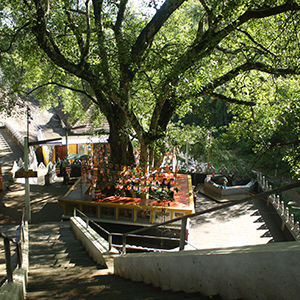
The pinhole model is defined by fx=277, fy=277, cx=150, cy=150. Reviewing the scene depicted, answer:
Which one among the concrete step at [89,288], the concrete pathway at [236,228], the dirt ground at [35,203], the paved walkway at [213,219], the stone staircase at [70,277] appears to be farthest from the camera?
the dirt ground at [35,203]

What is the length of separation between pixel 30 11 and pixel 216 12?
5571 millimetres

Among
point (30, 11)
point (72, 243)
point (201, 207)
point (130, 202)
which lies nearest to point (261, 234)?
point (201, 207)

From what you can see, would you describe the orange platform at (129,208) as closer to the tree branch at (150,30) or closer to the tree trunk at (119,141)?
the tree trunk at (119,141)

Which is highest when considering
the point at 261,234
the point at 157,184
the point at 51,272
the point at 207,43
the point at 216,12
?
the point at 216,12

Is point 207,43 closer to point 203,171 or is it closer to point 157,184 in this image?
point 157,184

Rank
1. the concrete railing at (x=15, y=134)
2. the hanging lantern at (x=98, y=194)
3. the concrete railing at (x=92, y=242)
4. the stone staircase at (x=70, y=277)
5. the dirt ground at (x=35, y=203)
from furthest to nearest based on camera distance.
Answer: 1. the concrete railing at (x=15, y=134)
2. the dirt ground at (x=35, y=203)
3. the hanging lantern at (x=98, y=194)
4. the concrete railing at (x=92, y=242)
5. the stone staircase at (x=70, y=277)

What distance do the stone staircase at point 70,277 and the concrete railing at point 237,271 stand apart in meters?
0.18

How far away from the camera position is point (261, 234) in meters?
10.2

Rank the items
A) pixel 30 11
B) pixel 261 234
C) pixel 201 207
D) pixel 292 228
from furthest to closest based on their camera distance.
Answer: pixel 201 207, pixel 261 234, pixel 292 228, pixel 30 11

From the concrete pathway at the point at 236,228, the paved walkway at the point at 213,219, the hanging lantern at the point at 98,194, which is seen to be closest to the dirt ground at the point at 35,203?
the paved walkway at the point at 213,219

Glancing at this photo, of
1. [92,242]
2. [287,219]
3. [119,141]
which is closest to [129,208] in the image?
[119,141]

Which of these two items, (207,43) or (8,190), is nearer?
(207,43)

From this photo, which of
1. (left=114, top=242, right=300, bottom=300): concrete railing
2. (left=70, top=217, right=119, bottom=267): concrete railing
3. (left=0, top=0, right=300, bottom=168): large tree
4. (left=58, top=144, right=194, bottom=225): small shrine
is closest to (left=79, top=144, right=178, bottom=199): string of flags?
(left=58, top=144, right=194, bottom=225): small shrine

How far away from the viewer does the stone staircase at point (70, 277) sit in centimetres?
375
